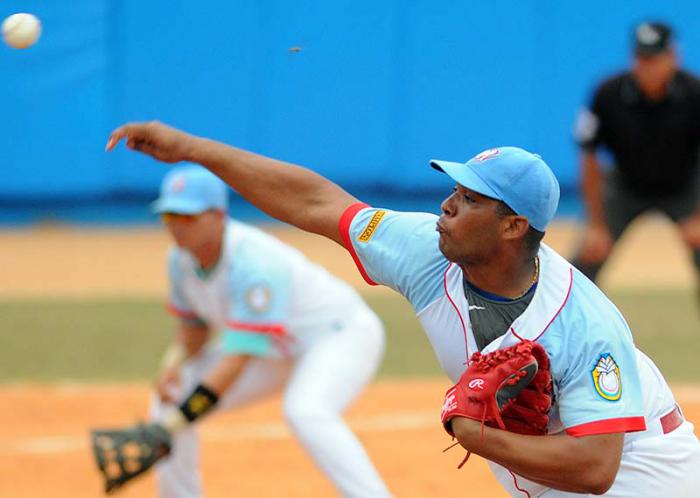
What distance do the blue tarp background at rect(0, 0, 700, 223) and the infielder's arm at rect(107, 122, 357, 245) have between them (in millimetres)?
11422

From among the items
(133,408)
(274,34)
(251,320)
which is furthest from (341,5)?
(251,320)

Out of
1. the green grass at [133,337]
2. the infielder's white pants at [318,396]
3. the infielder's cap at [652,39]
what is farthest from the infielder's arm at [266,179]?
the green grass at [133,337]

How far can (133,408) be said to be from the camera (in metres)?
9.28

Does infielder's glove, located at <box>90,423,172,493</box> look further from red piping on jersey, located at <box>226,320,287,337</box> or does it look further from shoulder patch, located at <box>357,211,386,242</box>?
shoulder patch, located at <box>357,211,386,242</box>

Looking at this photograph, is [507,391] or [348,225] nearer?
[507,391]

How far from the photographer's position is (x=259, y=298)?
22.0 ft

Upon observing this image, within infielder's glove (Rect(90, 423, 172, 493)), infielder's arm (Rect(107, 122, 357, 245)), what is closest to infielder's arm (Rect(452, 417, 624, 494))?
infielder's arm (Rect(107, 122, 357, 245))

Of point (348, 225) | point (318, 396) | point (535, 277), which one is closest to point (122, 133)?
point (348, 225)

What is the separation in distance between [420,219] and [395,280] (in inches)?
10.1

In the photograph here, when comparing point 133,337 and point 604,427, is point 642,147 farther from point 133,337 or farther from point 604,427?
point 604,427

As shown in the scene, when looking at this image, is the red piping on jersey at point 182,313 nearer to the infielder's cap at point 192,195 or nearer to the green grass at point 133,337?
the infielder's cap at point 192,195

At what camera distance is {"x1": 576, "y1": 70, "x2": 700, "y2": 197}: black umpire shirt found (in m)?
9.81

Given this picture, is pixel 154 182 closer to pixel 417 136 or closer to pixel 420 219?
pixel 417 136

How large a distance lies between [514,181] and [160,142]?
51.4 inches
